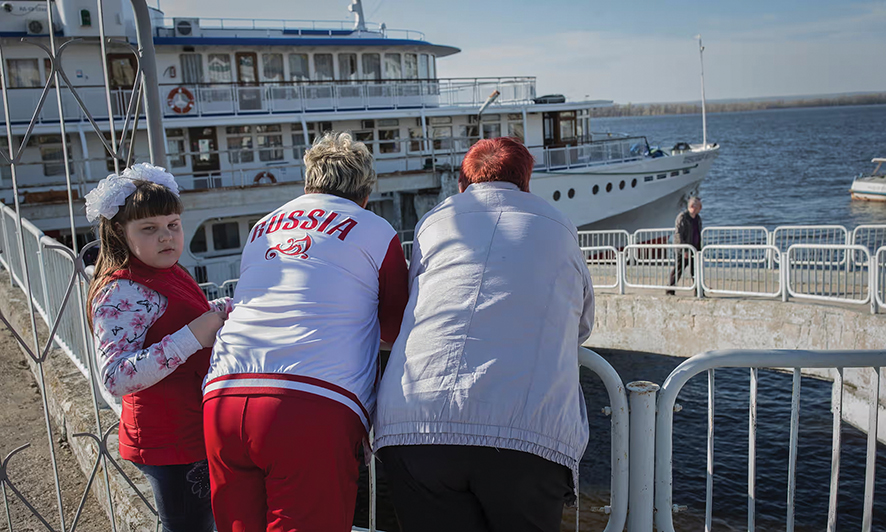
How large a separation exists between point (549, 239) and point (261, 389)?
100cm

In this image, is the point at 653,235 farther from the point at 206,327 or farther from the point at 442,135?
the point at 206,327

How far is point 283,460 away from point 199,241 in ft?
60.7

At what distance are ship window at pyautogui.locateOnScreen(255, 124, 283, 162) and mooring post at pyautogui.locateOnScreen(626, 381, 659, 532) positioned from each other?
19845 millimetres

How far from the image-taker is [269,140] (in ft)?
70.8

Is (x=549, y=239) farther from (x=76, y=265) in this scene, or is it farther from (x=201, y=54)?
(x=201, y=54)

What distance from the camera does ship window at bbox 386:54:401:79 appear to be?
2384 cm

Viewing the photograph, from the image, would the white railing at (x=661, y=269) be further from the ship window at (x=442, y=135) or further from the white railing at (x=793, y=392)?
the ship window at (x=442, y=135)

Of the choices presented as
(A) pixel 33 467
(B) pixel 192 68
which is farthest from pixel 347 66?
(A) pixel 33 467

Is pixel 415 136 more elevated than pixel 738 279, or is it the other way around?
pixel 415 136

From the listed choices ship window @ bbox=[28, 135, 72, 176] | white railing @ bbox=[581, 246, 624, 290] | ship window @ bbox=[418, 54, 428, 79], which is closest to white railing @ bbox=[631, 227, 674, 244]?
white railing @ bbox=[581, 246, 624, 290]

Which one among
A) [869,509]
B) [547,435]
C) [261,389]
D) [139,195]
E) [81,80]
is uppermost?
[81,80]

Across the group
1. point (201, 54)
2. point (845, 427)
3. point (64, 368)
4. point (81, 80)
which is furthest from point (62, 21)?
point (845, 427)

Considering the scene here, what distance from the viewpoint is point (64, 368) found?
16.8 ft

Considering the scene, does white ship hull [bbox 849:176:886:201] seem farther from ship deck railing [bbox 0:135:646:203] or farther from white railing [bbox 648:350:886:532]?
white railing [bbox 648:350:886:532]
